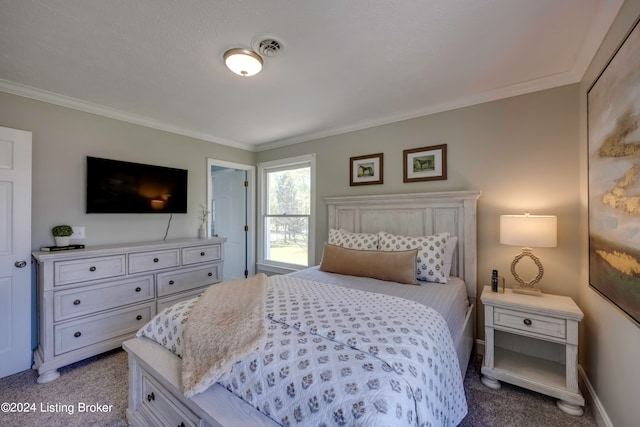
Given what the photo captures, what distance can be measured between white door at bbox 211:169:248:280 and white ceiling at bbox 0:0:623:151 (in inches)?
66.0

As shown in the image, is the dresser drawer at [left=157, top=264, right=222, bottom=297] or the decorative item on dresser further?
the dresser drawer at [left=157, top=264, right=222, bottom=297]

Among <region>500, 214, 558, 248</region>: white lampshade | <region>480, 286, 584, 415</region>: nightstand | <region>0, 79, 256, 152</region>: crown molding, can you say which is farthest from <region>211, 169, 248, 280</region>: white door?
<region>500, 214, 558, 248</region>: white lampshade

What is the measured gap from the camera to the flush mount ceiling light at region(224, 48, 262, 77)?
1759 millimetres

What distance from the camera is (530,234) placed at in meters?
1.96

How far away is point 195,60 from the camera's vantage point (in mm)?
1897

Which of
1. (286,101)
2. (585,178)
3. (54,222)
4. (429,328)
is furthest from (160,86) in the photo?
(585,178)

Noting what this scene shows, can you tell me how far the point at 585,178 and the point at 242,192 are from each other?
400cm

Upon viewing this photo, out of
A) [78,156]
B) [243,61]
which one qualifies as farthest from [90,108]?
[243,61]

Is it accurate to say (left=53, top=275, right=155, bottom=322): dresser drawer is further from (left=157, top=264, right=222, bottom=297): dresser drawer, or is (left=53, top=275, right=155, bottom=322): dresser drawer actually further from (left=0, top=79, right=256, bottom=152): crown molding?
(left=0, top=79, right=256, bottom=152): crown molding

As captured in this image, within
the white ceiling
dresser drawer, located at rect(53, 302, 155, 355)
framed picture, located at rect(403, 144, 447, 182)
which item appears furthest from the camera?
framed picture, located at rect(403, 144, 447, 182)

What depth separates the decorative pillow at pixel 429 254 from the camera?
229 cm

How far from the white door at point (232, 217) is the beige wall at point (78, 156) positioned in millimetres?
972

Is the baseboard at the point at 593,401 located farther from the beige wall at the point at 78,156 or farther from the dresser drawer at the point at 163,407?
the beige wall at the point at 78,156

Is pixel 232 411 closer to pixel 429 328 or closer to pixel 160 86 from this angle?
pixel 429 328
